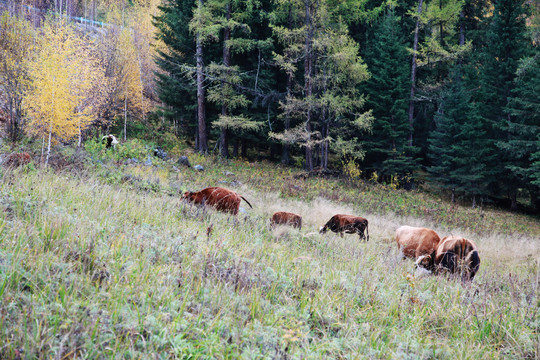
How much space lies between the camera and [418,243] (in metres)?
6.41

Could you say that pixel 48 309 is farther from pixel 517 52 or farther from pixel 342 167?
pixel 517 52

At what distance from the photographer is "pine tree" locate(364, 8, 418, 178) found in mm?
21766

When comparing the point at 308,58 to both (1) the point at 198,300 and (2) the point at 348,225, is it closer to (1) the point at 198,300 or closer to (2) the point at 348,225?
(2) the point at 348,225

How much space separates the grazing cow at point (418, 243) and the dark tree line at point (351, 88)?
11.8 metres

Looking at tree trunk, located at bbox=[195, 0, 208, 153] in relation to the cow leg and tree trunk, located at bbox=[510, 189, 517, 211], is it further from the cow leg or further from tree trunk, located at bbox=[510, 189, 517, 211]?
tree trunk, located at bbox=[510, 189, 517, 211]

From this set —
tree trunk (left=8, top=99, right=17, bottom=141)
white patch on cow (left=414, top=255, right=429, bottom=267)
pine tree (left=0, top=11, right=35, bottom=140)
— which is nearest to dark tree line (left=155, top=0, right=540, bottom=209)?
pine tree (left=0, top=11, right=35, bottom=140)

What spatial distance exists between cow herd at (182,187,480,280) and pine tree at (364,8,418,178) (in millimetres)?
14958

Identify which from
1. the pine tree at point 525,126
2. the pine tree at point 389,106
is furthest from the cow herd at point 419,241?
the pine tree at point 525,126

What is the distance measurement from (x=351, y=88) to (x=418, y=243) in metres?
15.5

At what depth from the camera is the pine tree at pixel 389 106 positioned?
71.4 ft

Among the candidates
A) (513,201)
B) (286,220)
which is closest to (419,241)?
(286,220)

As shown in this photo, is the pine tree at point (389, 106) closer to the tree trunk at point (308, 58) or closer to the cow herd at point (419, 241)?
the tree trunk at point (308, 58)

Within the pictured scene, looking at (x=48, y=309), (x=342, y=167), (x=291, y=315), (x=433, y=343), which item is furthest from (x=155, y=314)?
(x=342, y=167)

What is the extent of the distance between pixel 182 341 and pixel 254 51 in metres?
22.5
